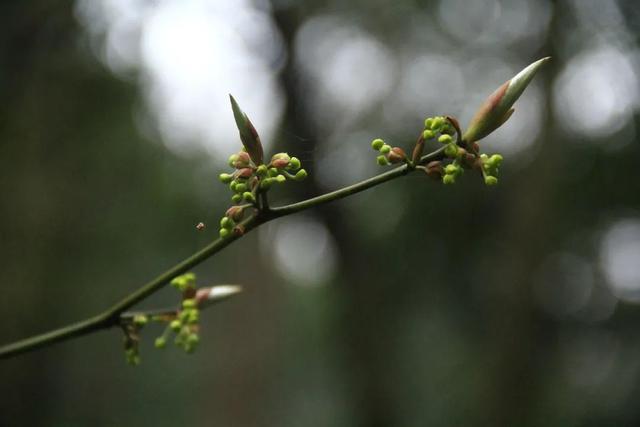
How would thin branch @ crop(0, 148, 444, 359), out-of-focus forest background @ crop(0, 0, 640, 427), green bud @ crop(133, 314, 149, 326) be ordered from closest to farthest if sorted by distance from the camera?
thin branch @ crop(0, 148, 444, 359) → green bud @ crop(133, 314, 149, 326) → out-of-focus forest background @ crop(0, 0, 640, 427)

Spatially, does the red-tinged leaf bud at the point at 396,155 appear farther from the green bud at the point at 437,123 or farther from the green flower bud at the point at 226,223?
the green flower bud at the point at 226,223

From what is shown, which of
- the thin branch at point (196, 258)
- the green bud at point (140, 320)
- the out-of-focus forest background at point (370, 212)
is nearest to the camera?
the thin branch at point (196, 258)

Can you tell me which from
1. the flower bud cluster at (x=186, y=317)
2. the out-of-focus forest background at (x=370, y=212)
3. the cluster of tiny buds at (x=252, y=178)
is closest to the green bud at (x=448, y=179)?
the cluster of tiny buds at (x=252, y=178)

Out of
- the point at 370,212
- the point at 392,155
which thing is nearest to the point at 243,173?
the point at 392,155

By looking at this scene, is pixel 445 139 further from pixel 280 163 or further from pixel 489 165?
pixel 280 163

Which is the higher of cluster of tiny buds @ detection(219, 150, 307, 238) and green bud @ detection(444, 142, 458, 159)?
cluster of tiny buds @ detection(219, 150, 307, 238)

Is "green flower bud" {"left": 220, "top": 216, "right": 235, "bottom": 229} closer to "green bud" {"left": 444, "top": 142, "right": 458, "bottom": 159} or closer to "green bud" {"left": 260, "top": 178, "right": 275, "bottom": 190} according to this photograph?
"green bud" {"left": 260, "top": 178, "right": 275, "bottom": 190}

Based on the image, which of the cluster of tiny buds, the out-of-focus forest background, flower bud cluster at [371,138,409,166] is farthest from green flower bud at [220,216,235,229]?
the out-of-focus forest background
